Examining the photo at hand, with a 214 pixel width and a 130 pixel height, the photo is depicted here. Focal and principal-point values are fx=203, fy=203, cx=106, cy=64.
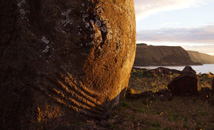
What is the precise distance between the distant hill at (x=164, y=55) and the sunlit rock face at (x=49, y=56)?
3832 inches

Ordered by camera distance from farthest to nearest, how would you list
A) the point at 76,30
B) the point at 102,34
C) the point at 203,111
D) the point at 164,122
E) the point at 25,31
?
the point at 203,111
the point at 164,122
the point at 102,34
the point at 76,30
the point at 25,31

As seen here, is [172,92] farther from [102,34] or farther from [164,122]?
[102,34]

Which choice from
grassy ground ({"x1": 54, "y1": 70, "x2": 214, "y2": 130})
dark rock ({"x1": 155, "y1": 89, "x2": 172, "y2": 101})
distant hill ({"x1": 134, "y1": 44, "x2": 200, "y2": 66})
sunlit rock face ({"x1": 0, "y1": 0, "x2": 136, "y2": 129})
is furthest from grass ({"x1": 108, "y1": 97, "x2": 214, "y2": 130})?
distant hill ({"x1": 134, "y1": 44, "x2": 200, "y2": 66})

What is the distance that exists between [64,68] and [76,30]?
0.74 m

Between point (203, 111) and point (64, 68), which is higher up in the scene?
point (64, 68)

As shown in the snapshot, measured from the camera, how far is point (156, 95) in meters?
8.25

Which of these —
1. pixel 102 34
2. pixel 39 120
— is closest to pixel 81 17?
pixel 102 34

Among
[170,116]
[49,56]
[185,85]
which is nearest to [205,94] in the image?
[185,85]

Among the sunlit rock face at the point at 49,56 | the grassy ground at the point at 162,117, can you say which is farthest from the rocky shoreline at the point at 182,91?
the sunlit rock face at the point at 49,56

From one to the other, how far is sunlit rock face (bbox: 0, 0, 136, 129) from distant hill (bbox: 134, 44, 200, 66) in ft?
319

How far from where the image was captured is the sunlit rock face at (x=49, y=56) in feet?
11.7

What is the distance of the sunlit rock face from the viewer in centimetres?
358

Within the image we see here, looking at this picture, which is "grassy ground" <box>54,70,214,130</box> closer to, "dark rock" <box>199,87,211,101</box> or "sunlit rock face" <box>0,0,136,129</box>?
"dark rock" <box>199,87,211,101</box>

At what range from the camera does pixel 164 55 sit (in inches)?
4301
